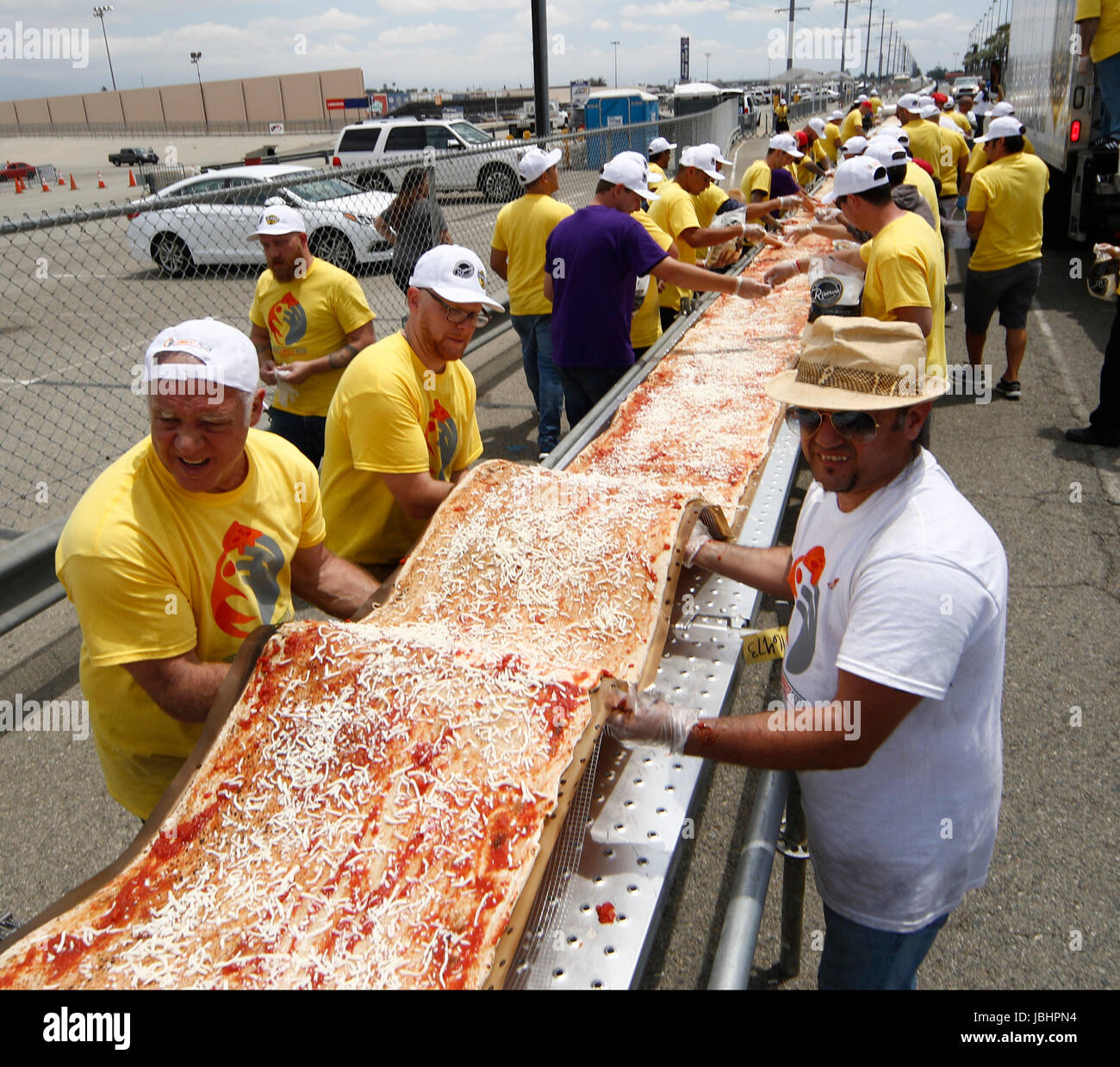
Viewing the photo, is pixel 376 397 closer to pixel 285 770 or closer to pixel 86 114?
pixel 285 770

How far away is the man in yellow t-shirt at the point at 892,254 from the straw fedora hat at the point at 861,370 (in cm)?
265

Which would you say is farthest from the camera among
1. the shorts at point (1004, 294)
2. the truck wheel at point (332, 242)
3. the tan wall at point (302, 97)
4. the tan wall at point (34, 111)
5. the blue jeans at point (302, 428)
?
the tan wall at point (34, 111)

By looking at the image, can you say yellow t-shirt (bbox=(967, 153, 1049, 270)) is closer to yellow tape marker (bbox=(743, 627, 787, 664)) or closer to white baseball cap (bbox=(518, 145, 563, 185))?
white baseball cap (bbox=(518, 145, 563, 185))

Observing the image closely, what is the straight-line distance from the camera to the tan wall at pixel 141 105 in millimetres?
72562

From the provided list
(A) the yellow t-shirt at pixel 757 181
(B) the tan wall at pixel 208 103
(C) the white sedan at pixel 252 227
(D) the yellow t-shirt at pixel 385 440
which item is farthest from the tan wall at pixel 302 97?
(D) the yellow t-shirt at pixel 385 440

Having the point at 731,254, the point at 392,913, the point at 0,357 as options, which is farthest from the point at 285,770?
the point at 0,357

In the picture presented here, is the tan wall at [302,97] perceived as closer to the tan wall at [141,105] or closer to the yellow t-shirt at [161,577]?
the tan wall at [141,105]

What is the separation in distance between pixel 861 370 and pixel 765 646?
0.95 metres

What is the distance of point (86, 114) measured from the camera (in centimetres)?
7456

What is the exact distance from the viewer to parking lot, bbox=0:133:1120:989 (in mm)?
2920

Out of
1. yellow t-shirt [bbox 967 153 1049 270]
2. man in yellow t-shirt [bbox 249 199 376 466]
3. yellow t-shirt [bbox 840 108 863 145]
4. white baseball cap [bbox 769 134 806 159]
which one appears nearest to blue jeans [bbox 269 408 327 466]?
man in yellow t-shirt [bbox 249 199 376 466]

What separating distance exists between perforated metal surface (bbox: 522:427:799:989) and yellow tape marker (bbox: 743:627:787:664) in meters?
0.12

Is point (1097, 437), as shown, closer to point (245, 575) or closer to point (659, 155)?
point (659, 155)

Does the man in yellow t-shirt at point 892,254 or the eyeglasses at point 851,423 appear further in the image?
the man in yellow t-shirt at point 892,254
